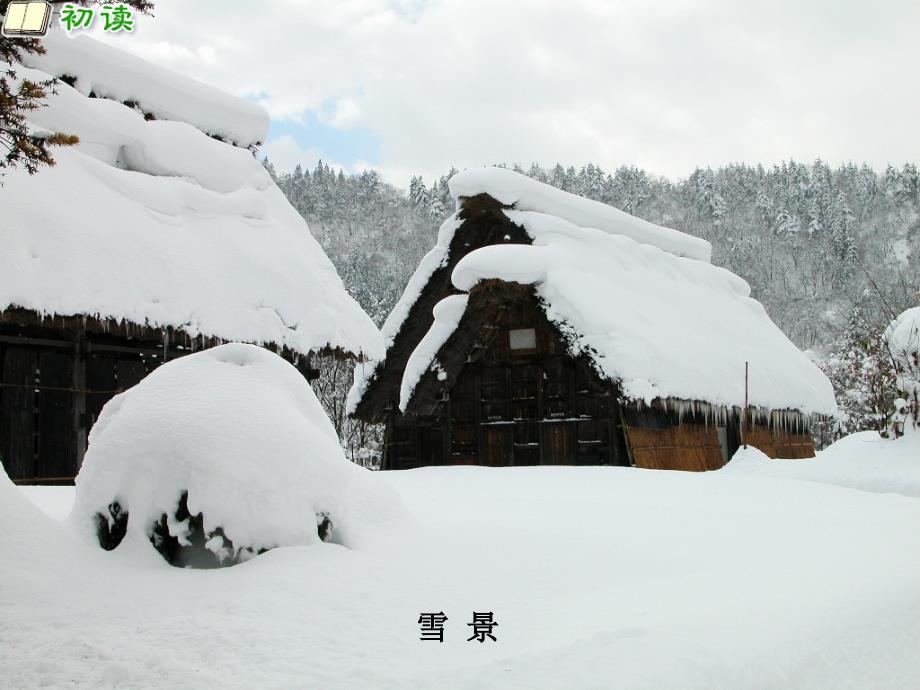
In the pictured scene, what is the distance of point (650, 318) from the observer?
1545cm

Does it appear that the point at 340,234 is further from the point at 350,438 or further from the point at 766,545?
the point at 766,545

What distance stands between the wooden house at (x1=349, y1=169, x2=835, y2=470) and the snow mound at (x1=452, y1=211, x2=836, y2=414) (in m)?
0.04

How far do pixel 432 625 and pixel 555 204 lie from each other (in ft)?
48.8

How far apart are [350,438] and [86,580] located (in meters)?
27.2

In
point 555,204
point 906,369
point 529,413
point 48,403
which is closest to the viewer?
point 48,403

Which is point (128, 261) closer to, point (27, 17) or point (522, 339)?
point (27, 17)

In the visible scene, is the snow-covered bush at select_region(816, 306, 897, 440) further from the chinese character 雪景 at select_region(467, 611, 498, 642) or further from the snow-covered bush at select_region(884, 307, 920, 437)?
the chinese character 雪景 at select_region(467, 611, 498, 642)

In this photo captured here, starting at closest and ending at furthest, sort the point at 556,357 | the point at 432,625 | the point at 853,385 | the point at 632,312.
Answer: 1. the point at 432,625
2. the point at 632,312
3. the point at 556,357
4. the point at 853,385

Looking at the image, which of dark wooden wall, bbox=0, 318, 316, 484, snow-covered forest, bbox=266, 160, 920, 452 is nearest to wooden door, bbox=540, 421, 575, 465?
dark wooden wall, bbox=0, 318, 316, 484

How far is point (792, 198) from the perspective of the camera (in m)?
81.4

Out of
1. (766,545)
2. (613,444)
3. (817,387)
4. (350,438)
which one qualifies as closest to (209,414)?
(766,545)

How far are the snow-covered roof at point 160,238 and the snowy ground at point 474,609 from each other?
4.35 meters

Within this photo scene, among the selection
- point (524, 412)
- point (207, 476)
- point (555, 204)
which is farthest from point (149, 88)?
point (207, 476)

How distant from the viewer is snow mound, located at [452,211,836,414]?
1386 centimetres
